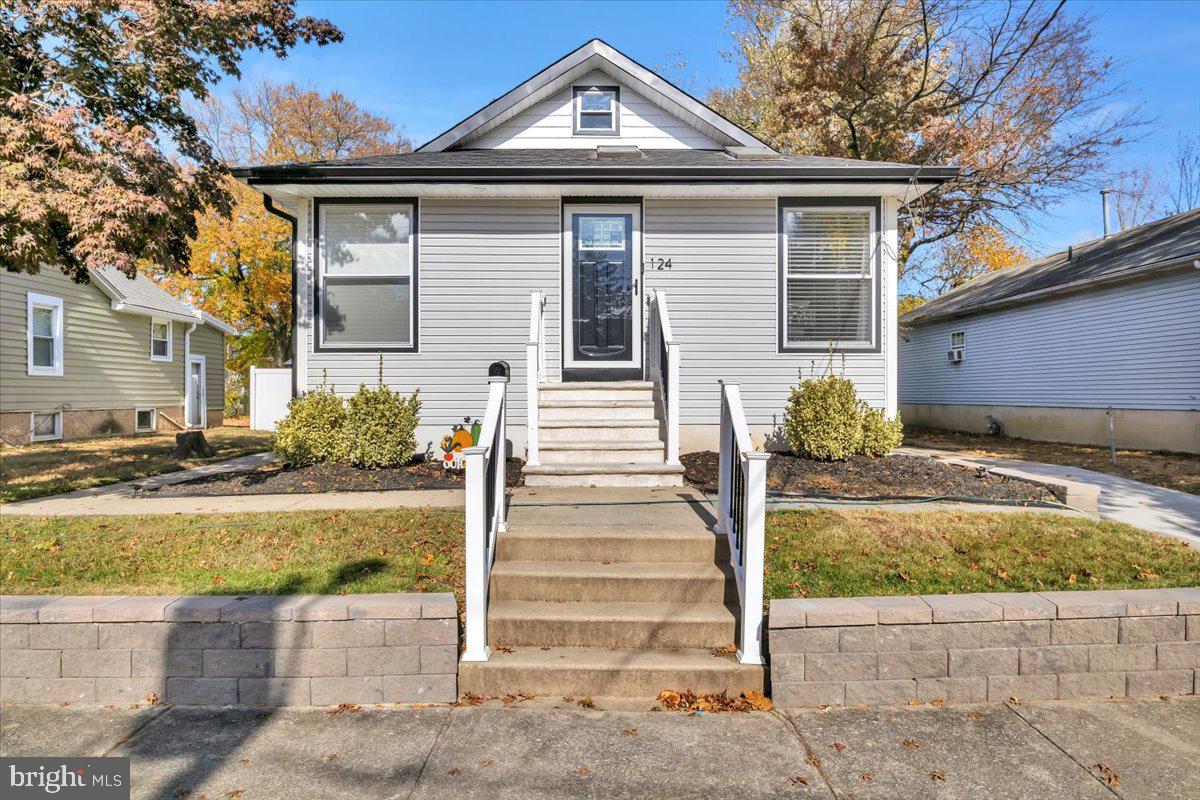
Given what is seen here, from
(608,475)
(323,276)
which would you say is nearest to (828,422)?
(608,475)

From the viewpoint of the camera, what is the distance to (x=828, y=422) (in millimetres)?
6574

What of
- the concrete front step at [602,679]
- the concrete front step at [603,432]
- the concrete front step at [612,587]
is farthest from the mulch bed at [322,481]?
the concrete front step at [602,679]

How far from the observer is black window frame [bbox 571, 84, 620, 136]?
8.98 metres

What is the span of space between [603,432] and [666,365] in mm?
926

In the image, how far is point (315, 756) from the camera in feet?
9.00

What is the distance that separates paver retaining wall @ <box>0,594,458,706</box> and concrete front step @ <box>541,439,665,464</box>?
2.95m

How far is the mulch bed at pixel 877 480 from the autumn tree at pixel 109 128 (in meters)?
5.42

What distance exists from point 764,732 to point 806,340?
5706mm

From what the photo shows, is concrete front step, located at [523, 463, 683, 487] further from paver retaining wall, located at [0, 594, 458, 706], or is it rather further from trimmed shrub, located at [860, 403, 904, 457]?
paver retaining wall, located at [0, 594, 458, 706]

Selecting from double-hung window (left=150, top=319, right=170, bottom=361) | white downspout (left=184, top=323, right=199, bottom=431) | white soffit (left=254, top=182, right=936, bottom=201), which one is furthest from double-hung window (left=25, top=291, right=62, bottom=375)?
white soffit (left=254, top=182, right=936, bottom=201)

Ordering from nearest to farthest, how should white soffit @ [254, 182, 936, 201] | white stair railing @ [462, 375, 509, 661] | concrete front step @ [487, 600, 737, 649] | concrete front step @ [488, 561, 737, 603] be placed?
1. white stair railing @ [462, 375, 509, 661]
2. concrete front step @ [487, 600, 737, 649]
3. concrete front step @ [488, 561, 737, 603]
4. white soffit @ [254, 182, 936, 201]

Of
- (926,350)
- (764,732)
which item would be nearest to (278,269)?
(926,350)

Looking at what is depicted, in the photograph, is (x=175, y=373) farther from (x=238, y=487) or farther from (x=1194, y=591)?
(x=1194, y=591)

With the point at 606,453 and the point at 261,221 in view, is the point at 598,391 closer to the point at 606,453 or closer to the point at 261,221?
the point at 606,453
